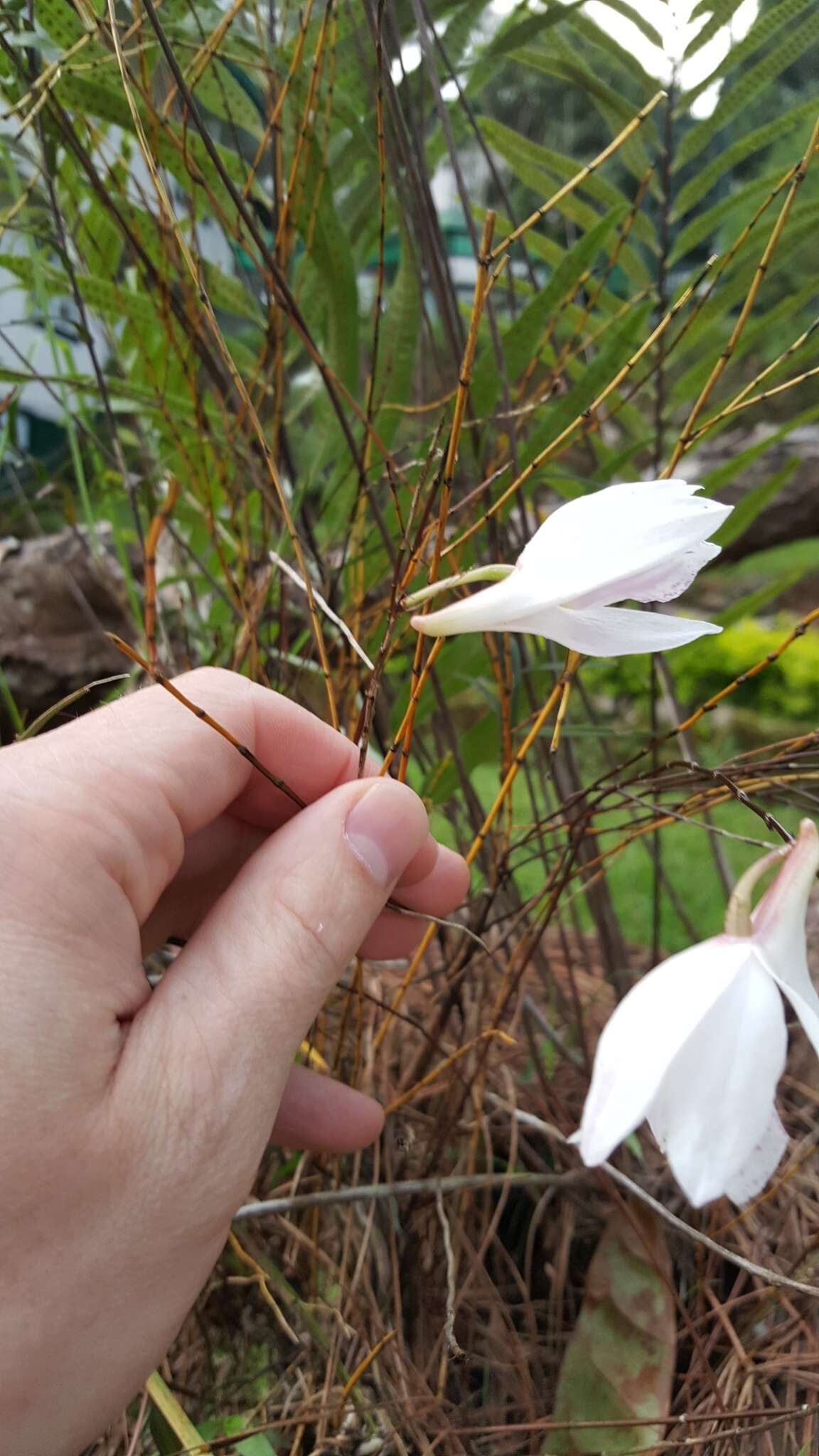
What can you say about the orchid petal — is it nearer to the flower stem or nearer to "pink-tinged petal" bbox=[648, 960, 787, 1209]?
"pink-tinged petal" bbox=[648, 960, 787, 1209]

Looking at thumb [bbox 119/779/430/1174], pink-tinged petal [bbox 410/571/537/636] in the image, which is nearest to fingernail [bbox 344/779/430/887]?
thumb [bbox 119/779/430/1174]

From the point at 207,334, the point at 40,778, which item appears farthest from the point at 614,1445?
the point at 207,334

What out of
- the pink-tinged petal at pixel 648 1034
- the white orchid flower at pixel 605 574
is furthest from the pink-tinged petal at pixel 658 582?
the pink-tinged petal at pixel 648 1034

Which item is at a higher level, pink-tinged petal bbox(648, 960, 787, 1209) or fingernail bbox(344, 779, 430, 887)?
fingernail bbox(344, 779, 430, 887)

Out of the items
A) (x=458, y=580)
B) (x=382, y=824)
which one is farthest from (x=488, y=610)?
(x=382, y=824)

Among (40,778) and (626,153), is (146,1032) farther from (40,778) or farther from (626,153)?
(626,153)
